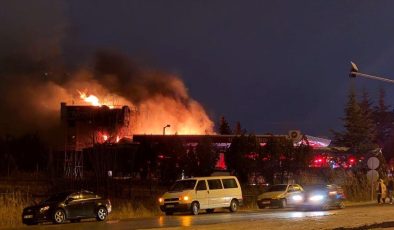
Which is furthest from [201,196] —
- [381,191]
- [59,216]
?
[381,191]

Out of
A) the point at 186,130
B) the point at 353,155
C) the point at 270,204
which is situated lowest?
the point at 270,204

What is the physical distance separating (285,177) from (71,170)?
34.8m

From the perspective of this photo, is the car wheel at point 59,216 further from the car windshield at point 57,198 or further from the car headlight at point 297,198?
the car headlight at point 297,198

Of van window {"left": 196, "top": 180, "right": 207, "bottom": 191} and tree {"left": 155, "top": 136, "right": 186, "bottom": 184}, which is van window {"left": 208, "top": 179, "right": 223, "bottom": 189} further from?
tree {"left": 155, "top": 136, "right": 186, "bottom": 184}

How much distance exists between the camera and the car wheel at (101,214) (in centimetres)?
3023

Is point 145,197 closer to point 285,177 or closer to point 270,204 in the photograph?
point 270,204

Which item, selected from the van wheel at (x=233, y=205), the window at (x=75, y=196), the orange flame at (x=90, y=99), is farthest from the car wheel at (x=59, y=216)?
the orange flame at (x=90, y=99)

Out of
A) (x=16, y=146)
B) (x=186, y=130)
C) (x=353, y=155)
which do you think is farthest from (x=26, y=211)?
→ (x=186, y=130)

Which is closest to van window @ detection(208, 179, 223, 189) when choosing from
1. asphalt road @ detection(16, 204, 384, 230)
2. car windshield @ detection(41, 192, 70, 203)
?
asphalt road @ detection(16, 204, 384, 230)

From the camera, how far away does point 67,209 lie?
95.2 feet

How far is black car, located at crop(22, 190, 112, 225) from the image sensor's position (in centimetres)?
2791

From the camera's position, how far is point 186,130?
10850 centimetres

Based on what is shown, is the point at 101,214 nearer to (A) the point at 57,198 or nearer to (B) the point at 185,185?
(A) the point at 57,198

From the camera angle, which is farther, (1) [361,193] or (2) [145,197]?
(1) [361,193]
